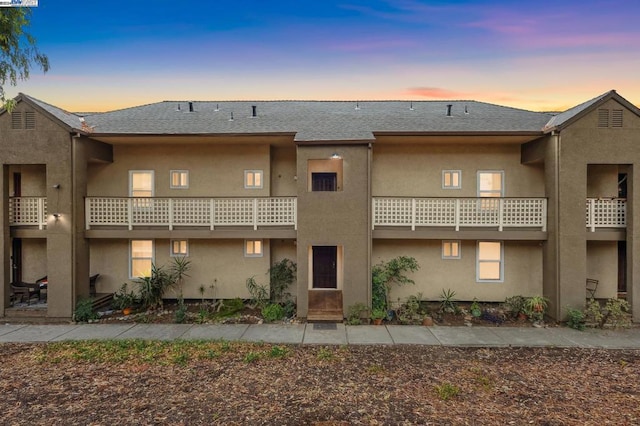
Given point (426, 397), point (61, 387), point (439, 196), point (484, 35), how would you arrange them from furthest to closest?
point (484, 35)
point (439, 196)
point (61, 387)
point (426, 397)

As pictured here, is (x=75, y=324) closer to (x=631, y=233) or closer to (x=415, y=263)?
(x=415, y=263)

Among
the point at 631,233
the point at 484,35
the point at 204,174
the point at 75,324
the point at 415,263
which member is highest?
the point at 484,35

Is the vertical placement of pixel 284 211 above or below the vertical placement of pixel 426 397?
above

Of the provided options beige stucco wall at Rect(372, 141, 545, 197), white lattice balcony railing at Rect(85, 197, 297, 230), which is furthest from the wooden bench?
white lattice balcony railing at Rect(85, 197, 297, 230)

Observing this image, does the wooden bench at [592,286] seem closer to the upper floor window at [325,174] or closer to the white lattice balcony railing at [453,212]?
the white lattice balcony railing at [453,212]

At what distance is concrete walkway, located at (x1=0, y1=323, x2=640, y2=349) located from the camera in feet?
28.2

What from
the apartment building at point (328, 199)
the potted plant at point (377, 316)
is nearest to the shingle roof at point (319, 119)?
the apartment building at point (328, 199)

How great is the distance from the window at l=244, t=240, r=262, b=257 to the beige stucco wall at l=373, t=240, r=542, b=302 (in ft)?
15.5

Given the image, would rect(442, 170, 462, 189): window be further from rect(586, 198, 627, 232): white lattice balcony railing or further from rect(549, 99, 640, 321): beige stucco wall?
rect(586, 198, 627, 232): white lattice balcony railing

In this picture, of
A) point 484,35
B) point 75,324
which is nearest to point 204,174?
point 75,324

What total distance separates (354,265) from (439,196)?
478cm

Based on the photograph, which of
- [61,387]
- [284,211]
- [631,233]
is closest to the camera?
[61,387]

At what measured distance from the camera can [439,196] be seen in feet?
39.0

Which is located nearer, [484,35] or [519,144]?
[519,144]
